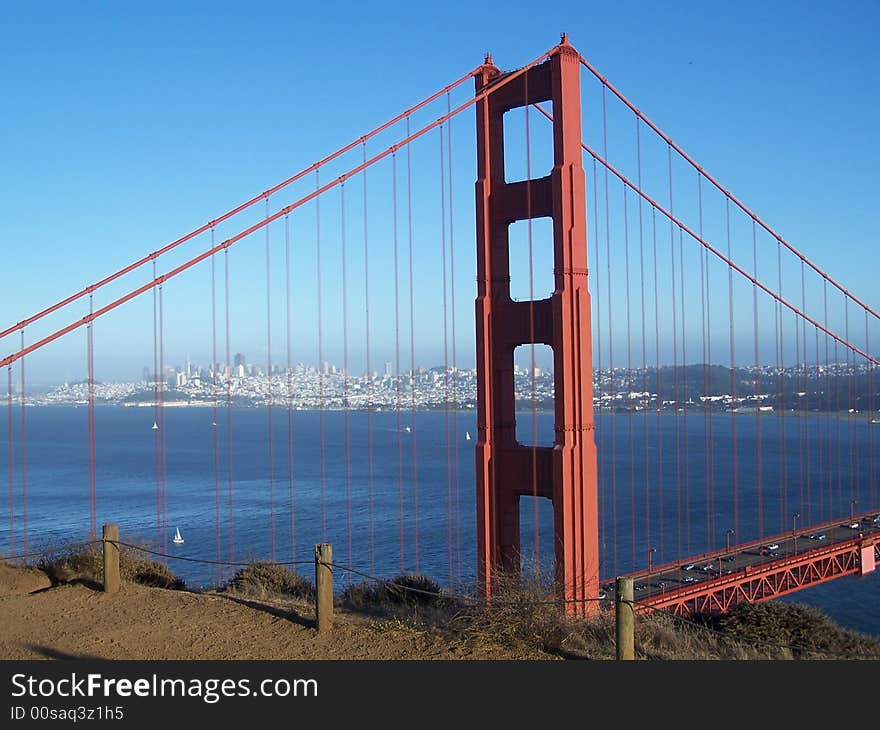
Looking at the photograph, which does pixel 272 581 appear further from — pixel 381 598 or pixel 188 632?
pixel 188 632

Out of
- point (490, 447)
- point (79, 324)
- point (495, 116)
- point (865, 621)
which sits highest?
point (495, 116)

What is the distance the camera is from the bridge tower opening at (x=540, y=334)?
36.2 ft

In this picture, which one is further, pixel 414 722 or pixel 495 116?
pixel 495 116

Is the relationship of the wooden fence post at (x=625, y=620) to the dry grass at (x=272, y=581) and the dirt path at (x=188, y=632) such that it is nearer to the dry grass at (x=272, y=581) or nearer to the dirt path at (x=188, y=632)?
the dirt path at (x=188, y=632)

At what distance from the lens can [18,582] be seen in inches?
316

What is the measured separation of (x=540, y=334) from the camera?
449 inches

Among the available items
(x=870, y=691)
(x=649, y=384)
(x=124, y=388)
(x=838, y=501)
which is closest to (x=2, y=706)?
(x=870, y=691)

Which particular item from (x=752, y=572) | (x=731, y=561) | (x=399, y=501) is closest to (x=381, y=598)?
(x=752, y=572)

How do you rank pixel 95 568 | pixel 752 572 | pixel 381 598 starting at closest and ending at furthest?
pixel 95 568 < pixel 381 598 < pixel 752 572

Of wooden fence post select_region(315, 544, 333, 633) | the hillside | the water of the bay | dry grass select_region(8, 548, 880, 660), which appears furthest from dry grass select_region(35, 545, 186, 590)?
wooden fence post select_region(315, 544, 333, 633)

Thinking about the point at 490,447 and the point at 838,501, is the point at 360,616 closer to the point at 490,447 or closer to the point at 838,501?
the point at 490,447

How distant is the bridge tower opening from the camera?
36.2ft

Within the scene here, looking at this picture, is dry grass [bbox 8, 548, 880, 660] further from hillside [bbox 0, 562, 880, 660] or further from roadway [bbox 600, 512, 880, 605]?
roadway [bbox 600, 512, 880, 605]

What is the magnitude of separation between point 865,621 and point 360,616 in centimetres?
2291
